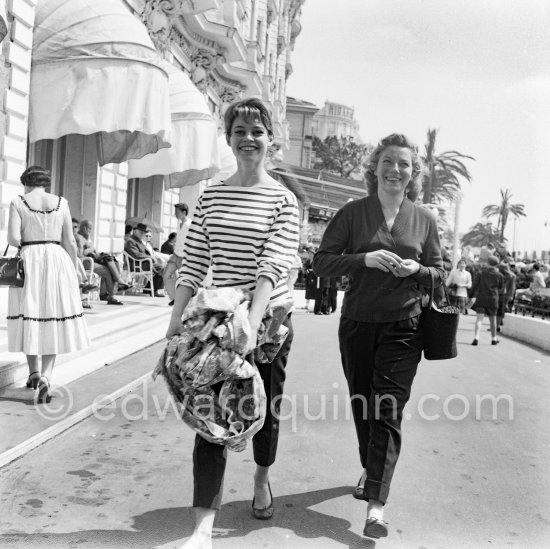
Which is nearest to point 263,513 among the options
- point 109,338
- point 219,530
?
point 219,530

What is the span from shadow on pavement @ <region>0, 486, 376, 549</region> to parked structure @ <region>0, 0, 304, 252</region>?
234 inches

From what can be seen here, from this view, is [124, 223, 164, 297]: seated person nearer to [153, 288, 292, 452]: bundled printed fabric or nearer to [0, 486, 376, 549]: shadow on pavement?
[0, 486, 376, 549]: shadow on pavement

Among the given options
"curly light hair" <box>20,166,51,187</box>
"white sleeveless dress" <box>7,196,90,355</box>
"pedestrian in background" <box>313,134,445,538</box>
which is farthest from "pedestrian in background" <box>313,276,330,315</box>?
"pedestrian in background" <box>313,134,445,538</box>

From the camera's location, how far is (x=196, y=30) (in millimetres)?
23375

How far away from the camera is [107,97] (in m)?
11.7

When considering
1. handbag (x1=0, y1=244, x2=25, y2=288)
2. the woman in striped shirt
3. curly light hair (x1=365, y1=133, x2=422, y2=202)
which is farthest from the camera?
handbag (x1=0, y1=244, x2=25, y2=288)

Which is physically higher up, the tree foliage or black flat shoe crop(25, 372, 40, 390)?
the tree foliage

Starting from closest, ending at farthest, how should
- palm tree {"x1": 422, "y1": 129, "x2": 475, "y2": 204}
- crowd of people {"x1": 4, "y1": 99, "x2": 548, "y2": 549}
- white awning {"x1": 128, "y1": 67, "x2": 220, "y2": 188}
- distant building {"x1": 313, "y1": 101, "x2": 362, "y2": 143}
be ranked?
crowd of people {"x1": 4, "y1": 99, "x2": 548, "y2": 549} → white awning {"x1": 128, "y1": 67, "x2": 220, "y2": 188} → palm tree {"x1": 422, "y1": 129, "x2": 475, "y2": 204} → distant building {"x1": 313, "y1": 101, "x2": 362, "y2": 143}

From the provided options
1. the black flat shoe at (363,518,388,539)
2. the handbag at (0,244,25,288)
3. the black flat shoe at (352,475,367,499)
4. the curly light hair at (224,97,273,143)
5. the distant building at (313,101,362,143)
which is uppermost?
the distant building at (313,101,362,143)

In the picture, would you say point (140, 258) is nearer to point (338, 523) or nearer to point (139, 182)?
point (139, 182)

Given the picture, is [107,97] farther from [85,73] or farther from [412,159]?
[412,159]

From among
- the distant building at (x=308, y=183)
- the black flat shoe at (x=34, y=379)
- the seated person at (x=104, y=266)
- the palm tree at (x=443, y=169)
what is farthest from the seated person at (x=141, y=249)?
the palm tree at (x=443, y=169)

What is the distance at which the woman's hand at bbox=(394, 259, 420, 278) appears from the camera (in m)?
3.47

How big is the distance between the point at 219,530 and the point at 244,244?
132cm
